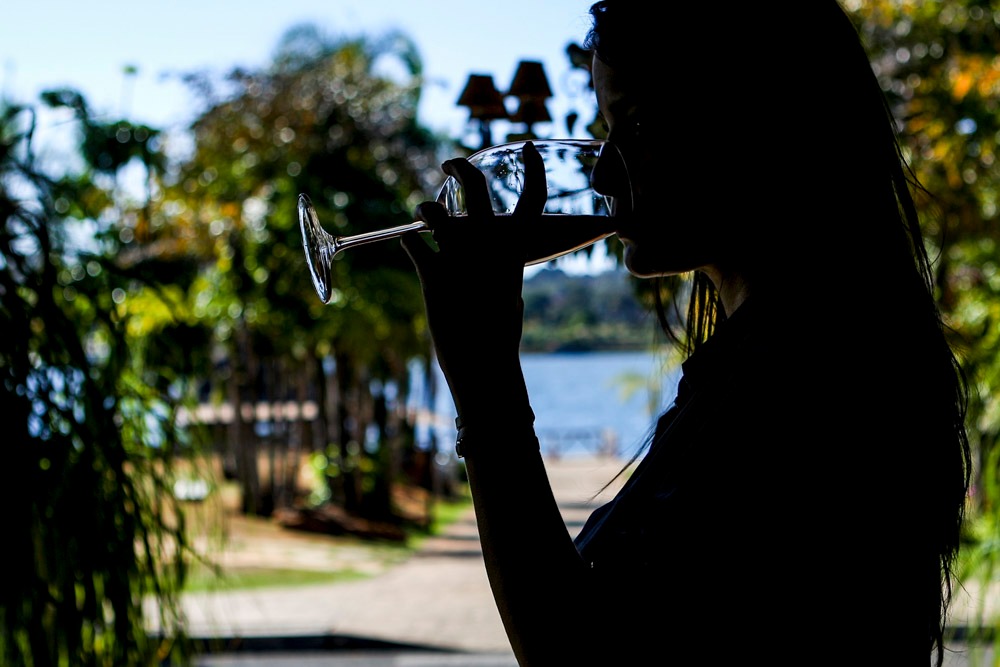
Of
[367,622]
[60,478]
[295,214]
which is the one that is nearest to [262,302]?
[295,214]

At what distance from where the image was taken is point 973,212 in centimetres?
818

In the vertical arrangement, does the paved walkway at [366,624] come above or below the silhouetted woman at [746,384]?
below

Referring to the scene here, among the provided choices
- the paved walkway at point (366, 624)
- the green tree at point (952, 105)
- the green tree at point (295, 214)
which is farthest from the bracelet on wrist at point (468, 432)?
the green tree at point (295, 214)

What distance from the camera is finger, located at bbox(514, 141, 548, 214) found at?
100 centimetres

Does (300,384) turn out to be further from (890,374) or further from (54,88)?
(890,374)

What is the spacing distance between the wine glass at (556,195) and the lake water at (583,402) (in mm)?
427

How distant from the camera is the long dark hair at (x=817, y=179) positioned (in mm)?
1016

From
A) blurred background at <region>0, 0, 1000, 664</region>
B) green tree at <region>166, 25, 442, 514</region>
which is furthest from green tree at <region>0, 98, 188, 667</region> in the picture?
green tree at <region>166, 25, 442, 514</region>

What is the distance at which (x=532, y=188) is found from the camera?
39.5 inches

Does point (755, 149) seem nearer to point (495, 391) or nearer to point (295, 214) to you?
point (495, 391)

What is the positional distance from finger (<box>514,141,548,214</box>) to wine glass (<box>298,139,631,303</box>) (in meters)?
0.03

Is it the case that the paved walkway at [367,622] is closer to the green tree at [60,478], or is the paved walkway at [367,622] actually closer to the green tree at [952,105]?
the green tree at [952,105]

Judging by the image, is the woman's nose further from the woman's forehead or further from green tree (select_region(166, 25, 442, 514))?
green tree (select_region(166, 25, 442, 514))

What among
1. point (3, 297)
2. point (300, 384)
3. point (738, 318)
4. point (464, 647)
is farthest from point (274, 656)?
point (300, 384)
